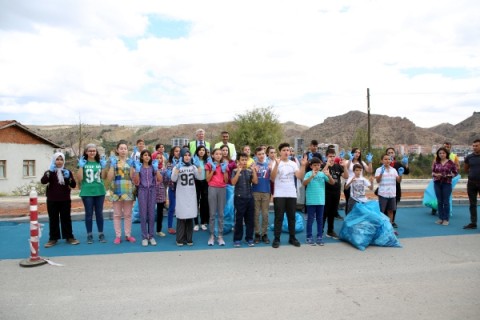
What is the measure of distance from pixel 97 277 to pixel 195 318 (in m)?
1.93

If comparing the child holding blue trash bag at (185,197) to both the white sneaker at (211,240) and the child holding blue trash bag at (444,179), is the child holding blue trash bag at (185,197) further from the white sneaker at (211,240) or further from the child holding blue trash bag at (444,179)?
the child holding blue trash bag at (444,179)

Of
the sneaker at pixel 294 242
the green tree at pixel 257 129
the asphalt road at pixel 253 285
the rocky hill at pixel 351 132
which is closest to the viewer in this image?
the asphalt road at pixel 253 285

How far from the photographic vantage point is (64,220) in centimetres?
679

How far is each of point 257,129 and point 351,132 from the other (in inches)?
1341

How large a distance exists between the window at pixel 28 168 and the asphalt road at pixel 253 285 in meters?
30.5

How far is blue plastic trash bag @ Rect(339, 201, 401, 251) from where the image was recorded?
6.46m

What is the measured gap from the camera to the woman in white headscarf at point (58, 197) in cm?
667

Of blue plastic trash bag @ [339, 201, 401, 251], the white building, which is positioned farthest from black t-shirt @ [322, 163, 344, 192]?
the white building

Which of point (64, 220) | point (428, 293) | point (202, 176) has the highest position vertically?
point (202, 176)

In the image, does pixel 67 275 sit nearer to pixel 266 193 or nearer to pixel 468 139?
pixel 266 193

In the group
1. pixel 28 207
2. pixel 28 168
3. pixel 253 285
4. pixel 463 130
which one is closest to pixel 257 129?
pixel 28 168

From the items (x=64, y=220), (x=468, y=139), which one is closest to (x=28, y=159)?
(x=64, y=220)

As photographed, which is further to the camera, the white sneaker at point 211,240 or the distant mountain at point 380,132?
the distant mountain at point 380,132

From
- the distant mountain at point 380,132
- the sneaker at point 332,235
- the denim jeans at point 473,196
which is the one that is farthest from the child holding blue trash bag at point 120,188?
the distant mountain at point 380,132
